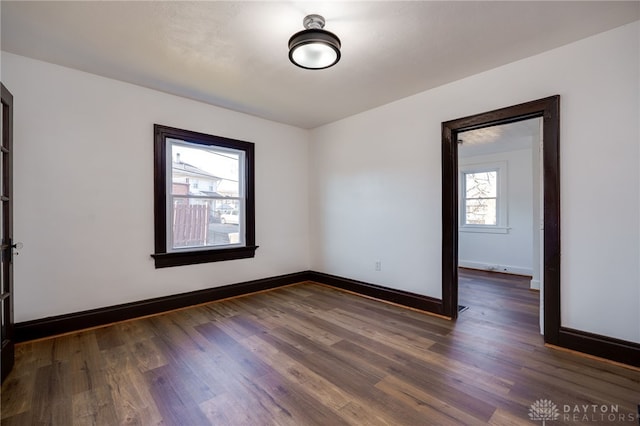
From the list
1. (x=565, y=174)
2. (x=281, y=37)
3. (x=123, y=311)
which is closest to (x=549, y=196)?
(x=565, y=174)

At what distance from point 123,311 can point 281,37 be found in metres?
3.14

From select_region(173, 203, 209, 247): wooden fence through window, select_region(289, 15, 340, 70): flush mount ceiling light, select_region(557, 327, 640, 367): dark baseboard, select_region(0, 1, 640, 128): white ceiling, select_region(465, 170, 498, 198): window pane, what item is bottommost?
select_region(557, 327, 640, 367): dark baseboard

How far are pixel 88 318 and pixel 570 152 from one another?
4.71m

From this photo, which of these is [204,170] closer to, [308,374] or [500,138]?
[308,374]

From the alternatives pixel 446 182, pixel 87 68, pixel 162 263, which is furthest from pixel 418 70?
pixel 162 263

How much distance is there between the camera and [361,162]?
163 inches

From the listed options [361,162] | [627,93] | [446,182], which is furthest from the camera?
[361,162]

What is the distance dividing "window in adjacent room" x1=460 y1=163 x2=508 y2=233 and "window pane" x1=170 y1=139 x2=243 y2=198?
4.84m

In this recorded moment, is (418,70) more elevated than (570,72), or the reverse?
(418,70)

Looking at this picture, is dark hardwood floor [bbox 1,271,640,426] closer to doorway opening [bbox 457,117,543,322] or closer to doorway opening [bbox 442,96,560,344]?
doorway opening [bbox 442,96,560,344]

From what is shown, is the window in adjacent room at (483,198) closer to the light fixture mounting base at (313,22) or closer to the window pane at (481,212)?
the window pane at (481,212)

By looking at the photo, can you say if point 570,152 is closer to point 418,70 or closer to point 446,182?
point 446,182

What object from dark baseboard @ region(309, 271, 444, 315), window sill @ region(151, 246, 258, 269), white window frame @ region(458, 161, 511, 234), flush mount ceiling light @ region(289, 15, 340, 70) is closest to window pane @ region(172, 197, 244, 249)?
window sill @ region(151, 246, 258, 269)

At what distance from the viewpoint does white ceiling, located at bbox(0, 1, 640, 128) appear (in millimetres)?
1987
